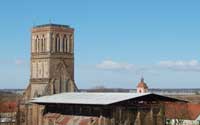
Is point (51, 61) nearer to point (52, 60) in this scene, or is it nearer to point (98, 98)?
point (52, 60)

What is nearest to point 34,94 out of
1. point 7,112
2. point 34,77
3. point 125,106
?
point 34,77

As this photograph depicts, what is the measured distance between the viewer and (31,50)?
2955 inches

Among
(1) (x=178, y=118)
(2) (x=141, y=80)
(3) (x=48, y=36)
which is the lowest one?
(1) (x=178, y=118)

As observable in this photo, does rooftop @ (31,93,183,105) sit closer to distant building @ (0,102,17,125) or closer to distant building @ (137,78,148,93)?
distant building @ (0,102,17,125)

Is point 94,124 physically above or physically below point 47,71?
below

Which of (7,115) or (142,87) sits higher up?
(142,87)

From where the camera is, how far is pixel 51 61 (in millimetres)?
72188

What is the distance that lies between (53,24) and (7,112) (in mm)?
23577

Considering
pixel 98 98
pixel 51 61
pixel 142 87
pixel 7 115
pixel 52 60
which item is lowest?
pixel 7 115

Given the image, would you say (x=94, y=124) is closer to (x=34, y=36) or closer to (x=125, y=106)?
(x=125, y=106)

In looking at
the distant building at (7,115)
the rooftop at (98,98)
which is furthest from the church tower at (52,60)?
the rooftop at (98,98)

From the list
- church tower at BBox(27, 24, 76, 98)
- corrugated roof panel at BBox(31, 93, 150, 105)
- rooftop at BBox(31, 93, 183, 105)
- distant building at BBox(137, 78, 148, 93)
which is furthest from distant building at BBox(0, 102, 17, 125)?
distant building at BBox(137, 78, 148, 93)

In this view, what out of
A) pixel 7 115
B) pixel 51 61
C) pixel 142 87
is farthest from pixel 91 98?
pixel 7 115

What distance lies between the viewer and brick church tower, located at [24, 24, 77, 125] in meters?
72.1
